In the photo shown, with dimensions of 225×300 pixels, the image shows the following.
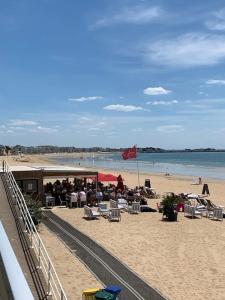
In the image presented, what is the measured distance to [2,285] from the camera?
4.93 ft

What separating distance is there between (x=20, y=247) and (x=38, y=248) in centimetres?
43

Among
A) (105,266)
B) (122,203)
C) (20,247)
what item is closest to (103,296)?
(20,247)

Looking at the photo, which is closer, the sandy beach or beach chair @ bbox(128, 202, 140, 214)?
the sandy beach

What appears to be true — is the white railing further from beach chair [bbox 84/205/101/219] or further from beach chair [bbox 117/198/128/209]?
beach chair [bbox 117/198/128/209]

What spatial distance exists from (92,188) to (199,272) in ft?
49.7

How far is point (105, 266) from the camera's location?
445 inches

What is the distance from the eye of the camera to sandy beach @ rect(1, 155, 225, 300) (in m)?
10.1

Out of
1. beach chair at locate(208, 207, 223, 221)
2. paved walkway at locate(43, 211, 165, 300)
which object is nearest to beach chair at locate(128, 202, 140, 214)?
beach chair at locate(208, 207, 223, 221)

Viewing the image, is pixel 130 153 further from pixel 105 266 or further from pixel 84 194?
pixel 105 266

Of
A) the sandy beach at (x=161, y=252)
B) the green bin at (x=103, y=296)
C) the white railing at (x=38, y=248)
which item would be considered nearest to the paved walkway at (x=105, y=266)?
the sandy beach at (x=161, y=252)

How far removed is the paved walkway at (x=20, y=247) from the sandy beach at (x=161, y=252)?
1906mm

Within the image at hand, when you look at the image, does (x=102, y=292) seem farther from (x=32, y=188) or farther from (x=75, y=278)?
(x=32, y=188)

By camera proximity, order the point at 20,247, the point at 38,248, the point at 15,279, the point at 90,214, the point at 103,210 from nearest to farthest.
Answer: the point at 15,279 < the point at 38,248 < the point at 20,247 < the point at 90,214 < the point at 103,210

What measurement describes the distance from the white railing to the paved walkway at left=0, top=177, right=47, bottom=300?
5.3 inches
